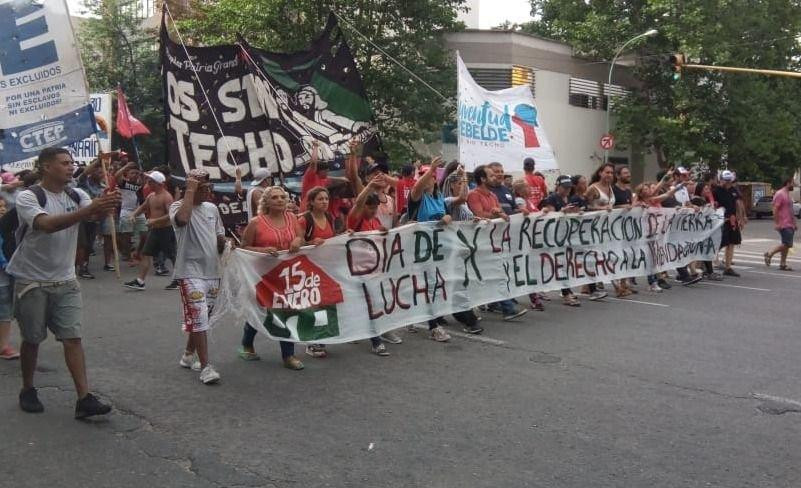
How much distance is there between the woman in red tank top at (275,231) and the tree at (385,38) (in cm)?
1877

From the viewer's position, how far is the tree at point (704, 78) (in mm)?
30266

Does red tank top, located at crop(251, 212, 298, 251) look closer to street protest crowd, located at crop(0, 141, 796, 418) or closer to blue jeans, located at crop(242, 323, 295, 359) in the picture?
street protest crowd, located at crop(0, 141, 796, 418)

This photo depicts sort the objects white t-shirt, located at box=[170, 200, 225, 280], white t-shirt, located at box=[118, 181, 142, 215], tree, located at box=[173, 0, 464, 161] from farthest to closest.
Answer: tree, located at box=[173, 0, 464, 161]
white t-shirt, located at box=[118, 181, 142, 215]
white t-shirt, located at box=[170, 200, 225, 280]

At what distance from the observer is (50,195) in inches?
191

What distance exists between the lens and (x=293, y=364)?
628cm

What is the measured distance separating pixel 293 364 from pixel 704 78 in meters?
30.4

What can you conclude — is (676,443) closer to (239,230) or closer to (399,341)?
(399,341)

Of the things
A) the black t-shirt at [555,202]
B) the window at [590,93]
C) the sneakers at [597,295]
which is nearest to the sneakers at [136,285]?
the black t-shirt at [555,202]

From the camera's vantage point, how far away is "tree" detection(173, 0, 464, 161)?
80.9ft

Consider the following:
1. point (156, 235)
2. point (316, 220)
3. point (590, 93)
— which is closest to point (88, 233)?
point (156, 235)

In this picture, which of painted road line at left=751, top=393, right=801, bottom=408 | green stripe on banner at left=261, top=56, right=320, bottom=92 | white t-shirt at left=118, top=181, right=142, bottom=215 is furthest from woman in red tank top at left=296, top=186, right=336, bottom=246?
white t-shirt at left=118, top=181, right=142, bottom=215

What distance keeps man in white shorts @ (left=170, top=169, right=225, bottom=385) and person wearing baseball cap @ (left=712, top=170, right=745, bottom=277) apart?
32.2ft

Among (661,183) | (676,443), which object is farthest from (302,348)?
(661,183)

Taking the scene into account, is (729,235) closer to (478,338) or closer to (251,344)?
(478,338)
